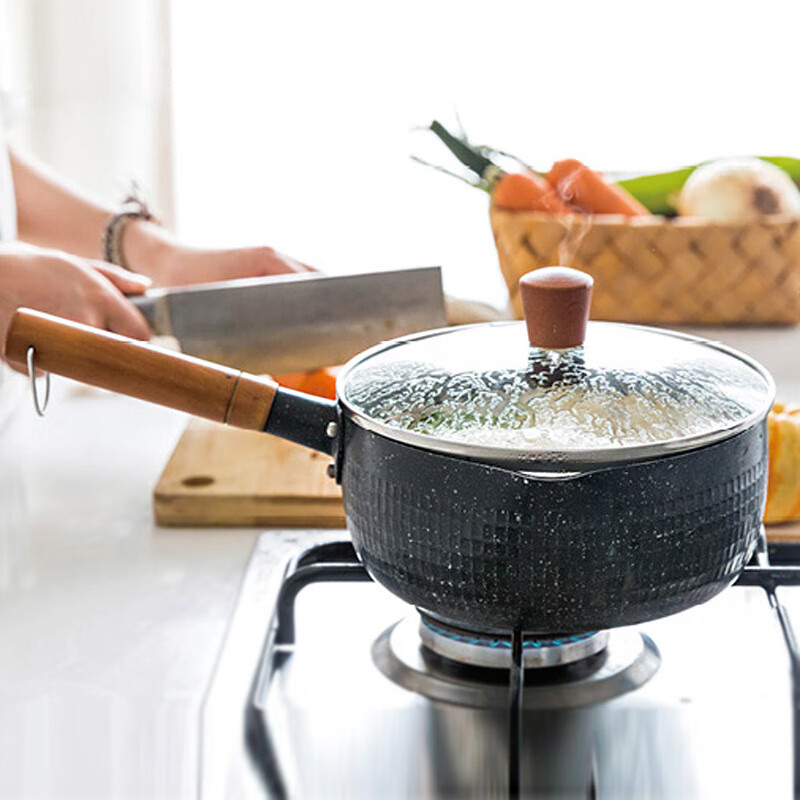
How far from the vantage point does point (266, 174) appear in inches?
87.6

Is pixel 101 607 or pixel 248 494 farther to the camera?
pixel 248 494

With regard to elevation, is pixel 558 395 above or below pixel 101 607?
above

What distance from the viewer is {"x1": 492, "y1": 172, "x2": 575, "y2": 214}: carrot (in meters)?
1.38

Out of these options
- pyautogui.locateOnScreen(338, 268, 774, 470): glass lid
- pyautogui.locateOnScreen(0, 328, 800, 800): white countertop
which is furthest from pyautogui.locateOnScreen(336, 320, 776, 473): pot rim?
pyautogui.locateOnScreen(0, 328, 800, 800): white countertop

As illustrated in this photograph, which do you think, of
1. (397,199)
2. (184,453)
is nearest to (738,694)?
(184,453)

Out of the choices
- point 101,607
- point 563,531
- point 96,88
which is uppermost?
point 96,88

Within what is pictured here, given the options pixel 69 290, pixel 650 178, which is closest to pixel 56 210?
pixel 69 290

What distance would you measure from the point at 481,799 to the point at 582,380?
0.74ft

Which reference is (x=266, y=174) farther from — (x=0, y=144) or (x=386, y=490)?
(x=386, y=490)

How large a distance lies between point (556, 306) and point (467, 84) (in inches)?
63.8

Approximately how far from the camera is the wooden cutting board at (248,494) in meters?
0.97

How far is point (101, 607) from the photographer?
85cm

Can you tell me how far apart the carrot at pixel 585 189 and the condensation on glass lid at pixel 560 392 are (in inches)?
25.5

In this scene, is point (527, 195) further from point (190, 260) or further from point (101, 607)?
point (101, 607)
